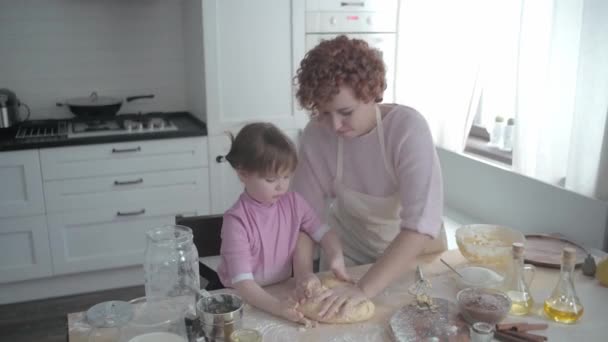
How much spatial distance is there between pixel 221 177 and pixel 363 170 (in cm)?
162

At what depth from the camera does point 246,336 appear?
1.08 meters

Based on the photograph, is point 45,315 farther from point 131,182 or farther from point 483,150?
point 483,150

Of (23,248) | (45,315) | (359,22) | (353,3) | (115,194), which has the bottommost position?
(45,315)

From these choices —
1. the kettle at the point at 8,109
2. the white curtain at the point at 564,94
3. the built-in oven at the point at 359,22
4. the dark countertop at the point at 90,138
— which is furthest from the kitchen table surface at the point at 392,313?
the kettle at the point at 8,109

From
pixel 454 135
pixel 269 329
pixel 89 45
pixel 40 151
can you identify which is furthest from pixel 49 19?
pixel 269 329

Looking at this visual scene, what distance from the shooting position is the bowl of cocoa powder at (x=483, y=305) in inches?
44.8

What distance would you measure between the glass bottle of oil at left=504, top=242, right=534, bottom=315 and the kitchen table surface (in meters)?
0.02

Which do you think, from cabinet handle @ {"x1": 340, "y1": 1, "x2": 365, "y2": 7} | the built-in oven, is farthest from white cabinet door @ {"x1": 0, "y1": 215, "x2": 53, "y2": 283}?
cabinet handle @ {"x1": 340, "y1": 1, "x2": 365, "y2": 7}

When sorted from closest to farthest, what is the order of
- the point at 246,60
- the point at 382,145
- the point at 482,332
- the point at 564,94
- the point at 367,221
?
the point at 482,332 < the point at 382,145 < the point at 367,221 < the point at 564,94 < the point at 246,60

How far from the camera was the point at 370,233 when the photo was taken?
5.21 ft

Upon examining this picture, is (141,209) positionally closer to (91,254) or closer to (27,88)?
(91,254)

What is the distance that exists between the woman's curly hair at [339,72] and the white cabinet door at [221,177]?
1.68 meters

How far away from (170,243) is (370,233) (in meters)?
0.56

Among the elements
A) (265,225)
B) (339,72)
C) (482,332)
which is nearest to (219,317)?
(265,225)
